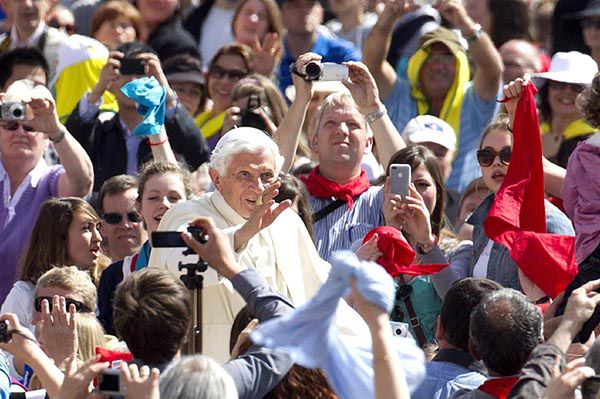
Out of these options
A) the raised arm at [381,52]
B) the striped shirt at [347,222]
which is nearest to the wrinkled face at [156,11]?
the raised arm at [381,52]

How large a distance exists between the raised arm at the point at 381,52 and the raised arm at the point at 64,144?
7.71 ft

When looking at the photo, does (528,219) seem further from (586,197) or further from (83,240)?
(83,240)

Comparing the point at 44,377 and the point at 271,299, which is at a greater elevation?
the point at 271,299

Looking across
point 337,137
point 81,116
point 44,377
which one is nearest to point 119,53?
point 81,116

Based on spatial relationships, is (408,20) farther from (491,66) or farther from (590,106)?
(590,106)

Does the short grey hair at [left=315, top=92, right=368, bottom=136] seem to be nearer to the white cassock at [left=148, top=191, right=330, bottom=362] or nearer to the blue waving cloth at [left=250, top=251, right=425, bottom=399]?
the white cassock at [left=148, top=191, right=330, bottom=362]

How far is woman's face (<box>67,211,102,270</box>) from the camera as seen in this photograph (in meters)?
7.93

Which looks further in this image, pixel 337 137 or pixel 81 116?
pixel 81 116

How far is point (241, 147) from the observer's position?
681cm

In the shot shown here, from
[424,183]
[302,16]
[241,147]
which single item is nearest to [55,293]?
[241,147]

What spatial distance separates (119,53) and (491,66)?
90.3 inches

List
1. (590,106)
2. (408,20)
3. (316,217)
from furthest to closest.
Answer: (408,20) < (316,217) < (590,106)

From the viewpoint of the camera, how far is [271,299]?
16.9ft

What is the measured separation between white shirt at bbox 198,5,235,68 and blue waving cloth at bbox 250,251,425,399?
766cm
